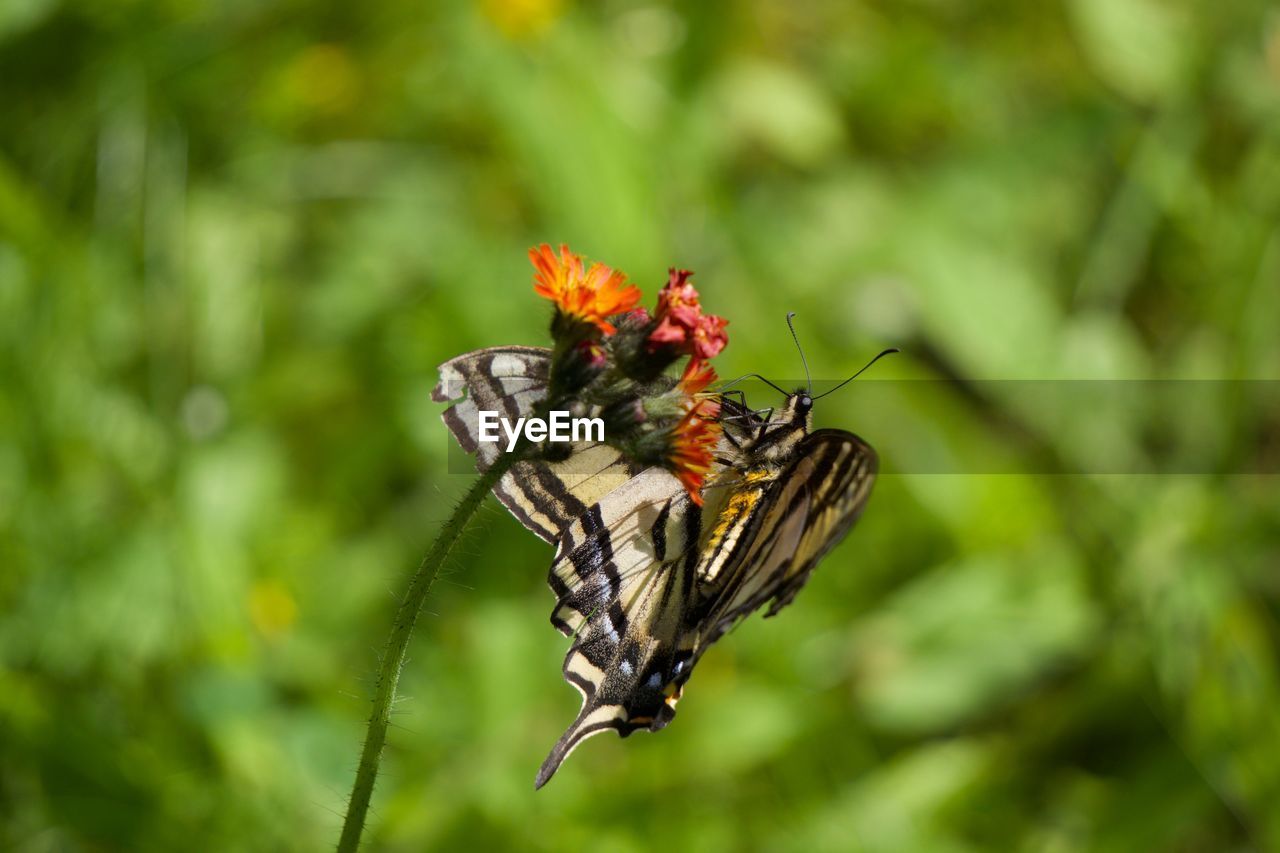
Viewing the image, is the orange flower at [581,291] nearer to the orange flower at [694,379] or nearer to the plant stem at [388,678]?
the orange flower at [694,379]

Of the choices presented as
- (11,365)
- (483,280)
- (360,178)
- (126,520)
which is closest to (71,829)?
(126,520)

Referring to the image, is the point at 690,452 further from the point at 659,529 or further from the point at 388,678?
the point at 388,678

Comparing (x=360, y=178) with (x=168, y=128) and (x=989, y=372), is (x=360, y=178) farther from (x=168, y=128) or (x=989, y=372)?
(x=989, y=372)

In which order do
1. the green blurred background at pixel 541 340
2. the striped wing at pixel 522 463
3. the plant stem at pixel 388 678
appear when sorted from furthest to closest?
the green blurred background at pixel 541 340 → the striped wing at pixel 522 463 → the plant stem at pixel 388 678

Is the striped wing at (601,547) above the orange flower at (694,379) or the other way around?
the other way around

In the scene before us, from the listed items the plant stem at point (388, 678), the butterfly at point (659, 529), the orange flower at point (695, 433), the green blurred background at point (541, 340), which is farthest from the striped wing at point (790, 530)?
the plant stem at point (388, 678)

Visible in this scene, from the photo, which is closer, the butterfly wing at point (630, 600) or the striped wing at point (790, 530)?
the butterfly wing at point (630, 600)

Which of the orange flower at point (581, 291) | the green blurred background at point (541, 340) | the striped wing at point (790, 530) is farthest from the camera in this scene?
the green blurred background at point (541, 340)
